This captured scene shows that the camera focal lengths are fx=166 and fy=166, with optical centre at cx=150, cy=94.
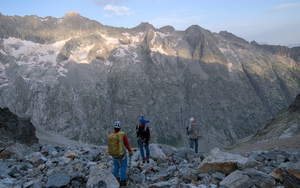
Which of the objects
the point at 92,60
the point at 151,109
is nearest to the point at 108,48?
the point at 92,60

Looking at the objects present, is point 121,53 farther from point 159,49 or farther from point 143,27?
point 143,27

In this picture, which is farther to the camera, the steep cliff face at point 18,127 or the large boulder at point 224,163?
the steep cliff face at point 18,127

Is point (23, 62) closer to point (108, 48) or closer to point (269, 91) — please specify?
point (108, 48)

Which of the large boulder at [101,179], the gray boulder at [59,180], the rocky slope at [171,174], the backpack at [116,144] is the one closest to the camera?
the rocky slope at [171,174]

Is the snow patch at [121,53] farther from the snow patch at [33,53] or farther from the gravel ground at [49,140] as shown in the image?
the gravel ground at [49,140]

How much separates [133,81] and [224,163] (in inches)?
5553

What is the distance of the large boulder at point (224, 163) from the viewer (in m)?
8.18

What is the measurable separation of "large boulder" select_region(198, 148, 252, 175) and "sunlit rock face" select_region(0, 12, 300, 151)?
111 metres

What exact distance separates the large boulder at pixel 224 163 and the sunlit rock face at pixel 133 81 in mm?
111479

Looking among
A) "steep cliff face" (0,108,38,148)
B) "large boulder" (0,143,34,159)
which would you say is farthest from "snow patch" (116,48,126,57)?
"large boulder" (0,143,34,159)

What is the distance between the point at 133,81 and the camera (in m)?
148

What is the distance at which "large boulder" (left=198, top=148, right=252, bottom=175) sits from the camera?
8.18 m

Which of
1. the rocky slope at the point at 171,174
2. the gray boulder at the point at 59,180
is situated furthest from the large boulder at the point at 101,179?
the gray boulder at the point at 59,180

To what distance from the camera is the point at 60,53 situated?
14475cm
